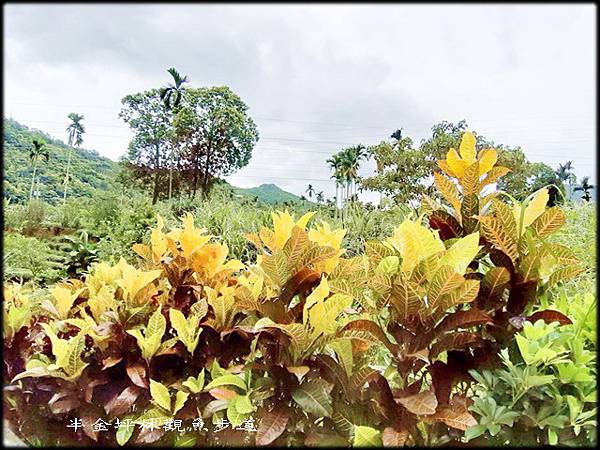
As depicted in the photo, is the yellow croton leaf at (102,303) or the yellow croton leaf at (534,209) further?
the yellow croton leaf at (102,303)

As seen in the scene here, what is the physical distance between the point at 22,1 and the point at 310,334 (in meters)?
0.46

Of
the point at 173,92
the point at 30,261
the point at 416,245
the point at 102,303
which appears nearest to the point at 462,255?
the point at 416,245

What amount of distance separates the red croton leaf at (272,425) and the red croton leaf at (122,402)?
0.68ft

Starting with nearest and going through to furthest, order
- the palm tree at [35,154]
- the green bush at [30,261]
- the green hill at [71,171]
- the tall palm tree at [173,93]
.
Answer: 1. the green bush at [30,261]
2. the palm tree at [35,154]
3. the green hill at [71,171]
4. the tall palm tree at [173,93]

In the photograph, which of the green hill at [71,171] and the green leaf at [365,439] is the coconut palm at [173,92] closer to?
the green hill at [71,171]

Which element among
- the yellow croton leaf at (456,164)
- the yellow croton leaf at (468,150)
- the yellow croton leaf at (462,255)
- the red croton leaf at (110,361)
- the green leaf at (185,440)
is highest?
the yellow croton leaf at (468,150)

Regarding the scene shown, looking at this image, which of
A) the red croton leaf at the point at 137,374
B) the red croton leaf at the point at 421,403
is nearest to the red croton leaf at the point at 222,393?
the red croton leaf at the point at 137,374

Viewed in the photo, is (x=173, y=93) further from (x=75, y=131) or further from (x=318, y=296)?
(x=318, y=296)

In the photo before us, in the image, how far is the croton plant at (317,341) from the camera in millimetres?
633

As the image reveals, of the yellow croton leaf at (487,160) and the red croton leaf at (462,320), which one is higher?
the yellow croton leaf at (487,160)

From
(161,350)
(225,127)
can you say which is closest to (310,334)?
(161,350)

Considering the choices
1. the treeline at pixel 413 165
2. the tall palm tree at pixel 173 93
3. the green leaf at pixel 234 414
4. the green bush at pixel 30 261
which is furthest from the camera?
the tall palm tree at pixel 173 93

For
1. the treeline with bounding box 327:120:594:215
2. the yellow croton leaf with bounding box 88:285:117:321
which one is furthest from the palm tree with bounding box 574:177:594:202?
the treeline with bounding box 327:120:594:215

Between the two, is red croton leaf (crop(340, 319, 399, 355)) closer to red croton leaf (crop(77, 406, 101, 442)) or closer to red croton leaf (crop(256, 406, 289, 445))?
red croton leaf (crop(256, 406, 289, 445))
